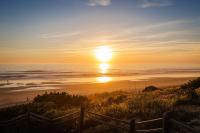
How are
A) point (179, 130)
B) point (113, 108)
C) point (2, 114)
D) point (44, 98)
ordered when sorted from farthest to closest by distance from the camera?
point (44, 98), point (2, 114), point (113, 108), point (179, 130)

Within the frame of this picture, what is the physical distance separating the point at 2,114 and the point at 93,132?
8602 mm

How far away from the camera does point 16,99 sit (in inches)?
1411

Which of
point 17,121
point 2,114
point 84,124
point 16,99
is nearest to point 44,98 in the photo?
point 2,114

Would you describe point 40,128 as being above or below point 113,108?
below

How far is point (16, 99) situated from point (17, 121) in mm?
22593

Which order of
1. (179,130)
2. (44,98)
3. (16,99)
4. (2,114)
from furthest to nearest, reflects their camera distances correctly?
(16,99) → (44,98) → (2,114) → (179,130)

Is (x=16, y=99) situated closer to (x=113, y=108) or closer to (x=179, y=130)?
(x=113, y=108)

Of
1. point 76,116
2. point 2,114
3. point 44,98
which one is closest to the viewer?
point 76,116

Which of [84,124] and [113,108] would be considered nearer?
[84,124]

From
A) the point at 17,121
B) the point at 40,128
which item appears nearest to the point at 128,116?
the point at 40,128

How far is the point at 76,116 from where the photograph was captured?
13711 mm

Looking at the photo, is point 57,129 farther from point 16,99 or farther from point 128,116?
point 16,99

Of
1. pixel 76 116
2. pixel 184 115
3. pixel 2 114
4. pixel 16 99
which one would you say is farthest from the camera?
pixel 16 99

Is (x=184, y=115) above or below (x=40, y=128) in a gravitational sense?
above
